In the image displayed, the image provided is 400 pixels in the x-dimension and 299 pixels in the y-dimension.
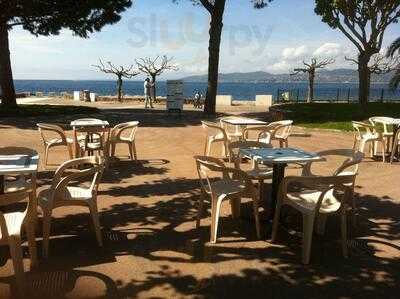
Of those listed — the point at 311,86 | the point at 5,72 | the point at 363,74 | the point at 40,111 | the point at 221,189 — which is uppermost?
the point at 363,74

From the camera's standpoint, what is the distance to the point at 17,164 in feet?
16.6

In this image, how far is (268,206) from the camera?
671 centimetres

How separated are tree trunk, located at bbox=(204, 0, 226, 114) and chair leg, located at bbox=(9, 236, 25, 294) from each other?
687 inches

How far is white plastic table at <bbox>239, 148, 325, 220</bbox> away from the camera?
557 centimetres

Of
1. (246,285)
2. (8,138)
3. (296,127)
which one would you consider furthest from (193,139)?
(246,285)

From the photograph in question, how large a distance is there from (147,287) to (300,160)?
8.04ft

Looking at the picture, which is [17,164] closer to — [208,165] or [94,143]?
[208,165]

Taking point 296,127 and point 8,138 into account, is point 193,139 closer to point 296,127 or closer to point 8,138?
point 296,127

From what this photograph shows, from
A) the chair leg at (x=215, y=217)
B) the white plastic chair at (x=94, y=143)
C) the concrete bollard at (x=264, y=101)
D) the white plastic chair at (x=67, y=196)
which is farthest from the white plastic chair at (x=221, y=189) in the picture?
the concrete bollard at (x=264, y=101)

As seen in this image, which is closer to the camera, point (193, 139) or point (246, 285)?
point (246, 285)

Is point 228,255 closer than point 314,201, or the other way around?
point 228,255

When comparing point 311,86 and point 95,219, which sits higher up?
point 311,86

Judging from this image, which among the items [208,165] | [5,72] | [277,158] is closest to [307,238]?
[277,158]

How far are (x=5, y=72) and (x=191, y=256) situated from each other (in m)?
18.9
